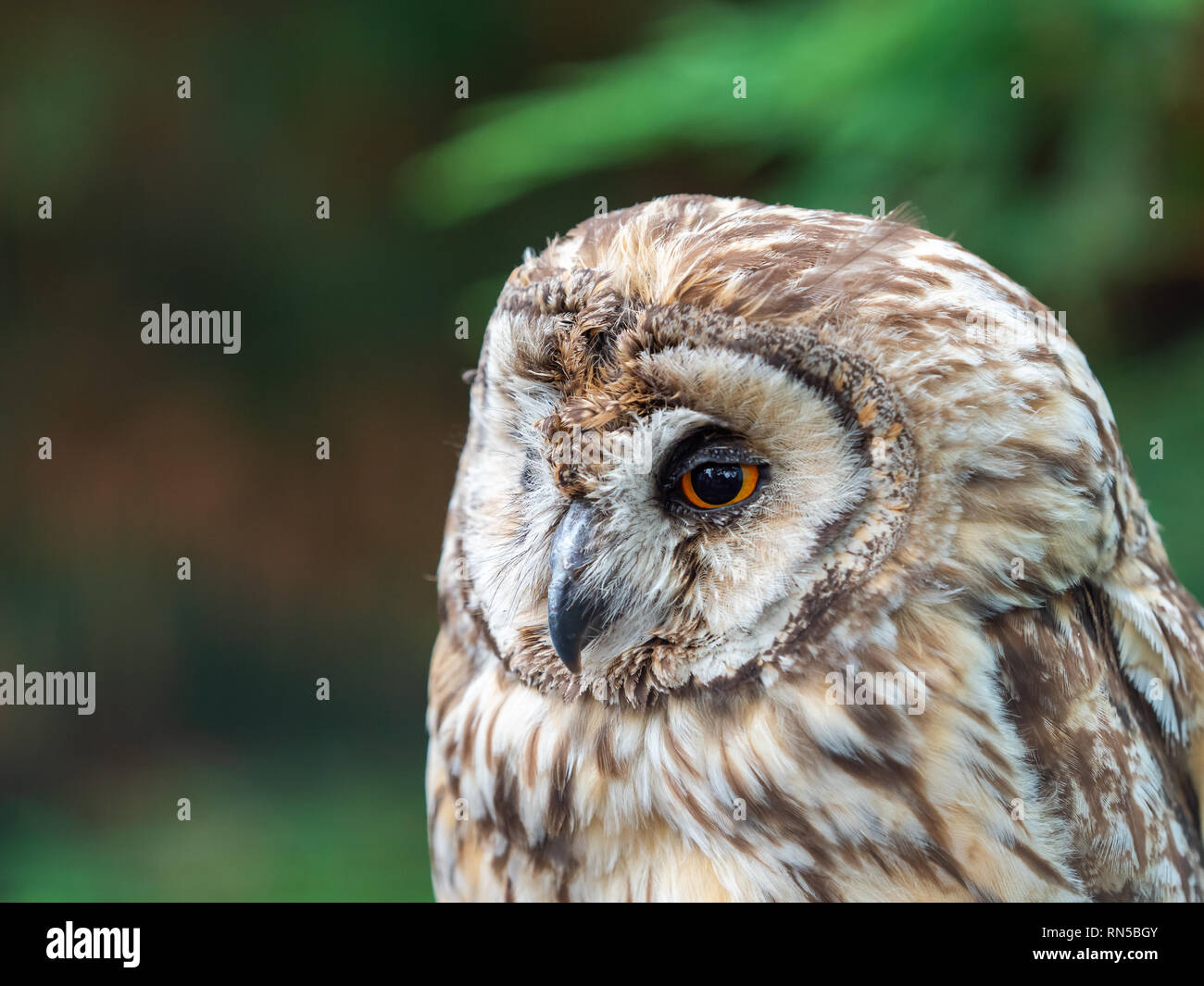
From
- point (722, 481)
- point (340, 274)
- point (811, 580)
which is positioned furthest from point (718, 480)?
point (340, 274)

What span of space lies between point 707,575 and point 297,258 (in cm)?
257

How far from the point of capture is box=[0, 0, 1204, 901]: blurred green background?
2.06m

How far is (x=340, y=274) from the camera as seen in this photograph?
3264mm

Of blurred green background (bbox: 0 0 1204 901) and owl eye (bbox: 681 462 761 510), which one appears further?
blurred green background (bbox: 0 0 1204 901)

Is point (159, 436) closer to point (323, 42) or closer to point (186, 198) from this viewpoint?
point (186, 198)

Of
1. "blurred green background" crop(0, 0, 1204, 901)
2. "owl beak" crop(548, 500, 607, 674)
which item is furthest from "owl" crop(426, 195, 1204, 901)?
"blurred green background" crop(0, 0, 1204, 901)

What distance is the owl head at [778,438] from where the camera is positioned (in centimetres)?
97

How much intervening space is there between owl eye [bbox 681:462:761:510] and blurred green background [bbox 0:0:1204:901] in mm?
1187

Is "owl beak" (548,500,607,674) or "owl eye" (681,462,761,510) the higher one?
"owl eye" (681,462,761,510)

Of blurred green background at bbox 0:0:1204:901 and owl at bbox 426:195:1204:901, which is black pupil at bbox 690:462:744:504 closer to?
owl at bbox 426:195:1204:901

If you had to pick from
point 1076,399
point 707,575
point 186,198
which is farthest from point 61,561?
point 1076,399

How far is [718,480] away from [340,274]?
2.53 metres

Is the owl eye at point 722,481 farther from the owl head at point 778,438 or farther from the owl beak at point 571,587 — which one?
the owl beak at point 571,587

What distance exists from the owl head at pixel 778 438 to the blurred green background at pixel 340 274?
1.06m
